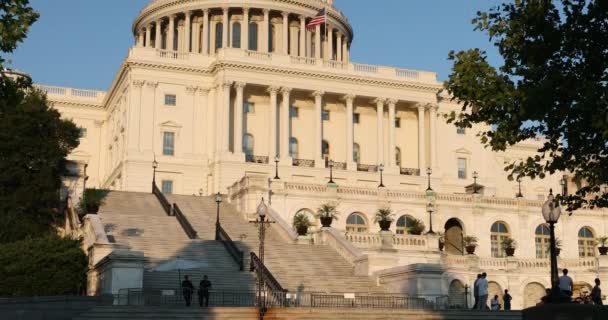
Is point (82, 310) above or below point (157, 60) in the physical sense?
below

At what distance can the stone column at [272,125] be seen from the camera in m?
76.9

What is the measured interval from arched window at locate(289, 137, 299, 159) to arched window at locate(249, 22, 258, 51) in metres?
19.2

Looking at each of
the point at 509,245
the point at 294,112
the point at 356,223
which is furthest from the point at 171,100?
the point at 509,245

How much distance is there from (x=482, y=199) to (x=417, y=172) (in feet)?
66.7

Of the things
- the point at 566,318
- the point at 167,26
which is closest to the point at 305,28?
the point at 167,26

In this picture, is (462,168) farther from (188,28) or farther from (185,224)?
(185,224)

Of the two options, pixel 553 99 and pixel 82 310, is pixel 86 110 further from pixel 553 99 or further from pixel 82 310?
pixel 553 99

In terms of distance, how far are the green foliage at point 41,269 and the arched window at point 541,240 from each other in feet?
107

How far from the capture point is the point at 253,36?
9800 cm

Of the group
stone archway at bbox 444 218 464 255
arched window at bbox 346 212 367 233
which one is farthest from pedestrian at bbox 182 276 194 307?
stone archway at bbox 444 218 464 255

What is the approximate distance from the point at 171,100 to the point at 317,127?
12.4m

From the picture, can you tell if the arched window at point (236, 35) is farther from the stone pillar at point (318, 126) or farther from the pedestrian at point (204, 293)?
the pedestrian at point (204, 293)

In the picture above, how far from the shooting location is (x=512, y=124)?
2548cm

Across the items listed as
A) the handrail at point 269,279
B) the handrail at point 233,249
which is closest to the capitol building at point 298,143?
the handrail at point 233,249
